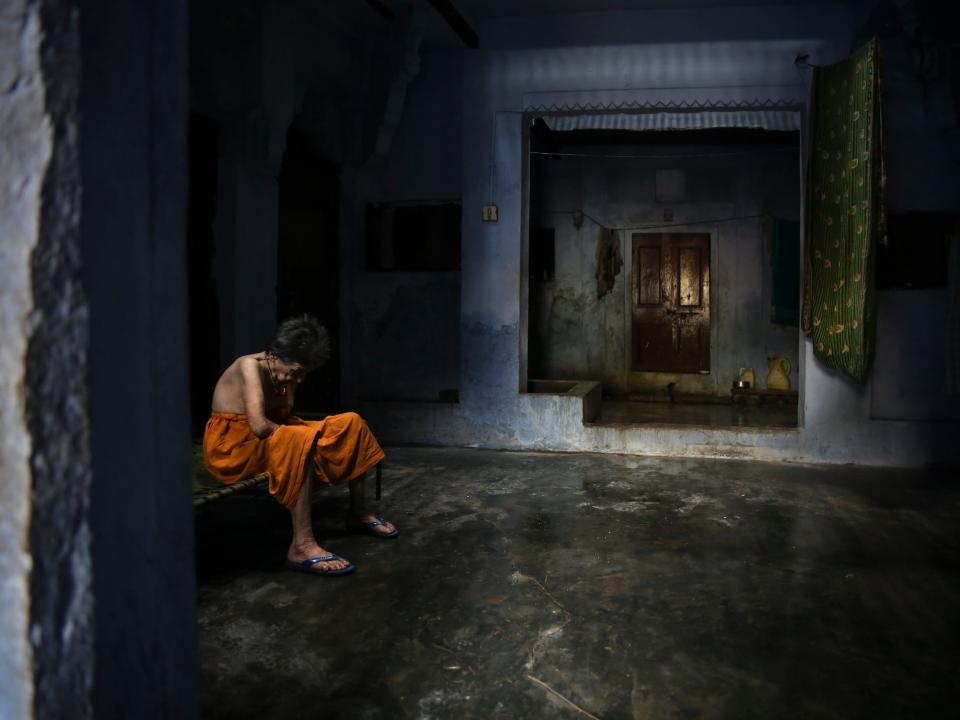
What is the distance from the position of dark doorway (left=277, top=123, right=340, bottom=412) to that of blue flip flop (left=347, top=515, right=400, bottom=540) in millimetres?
3190

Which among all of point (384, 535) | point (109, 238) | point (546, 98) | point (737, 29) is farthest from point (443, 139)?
point (109, 238)

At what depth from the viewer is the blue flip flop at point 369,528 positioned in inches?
161

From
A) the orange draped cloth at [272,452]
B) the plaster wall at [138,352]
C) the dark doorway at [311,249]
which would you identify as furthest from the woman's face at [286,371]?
the dark doorway at [311,249]

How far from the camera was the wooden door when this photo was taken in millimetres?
11039

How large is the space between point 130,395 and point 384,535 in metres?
2.94

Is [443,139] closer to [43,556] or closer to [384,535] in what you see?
[384,535]

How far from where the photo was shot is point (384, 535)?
408cm

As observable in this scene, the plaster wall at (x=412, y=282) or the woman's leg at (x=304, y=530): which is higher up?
the plaster wall at (x=412, y=282)

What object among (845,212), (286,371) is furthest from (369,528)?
(845,212)

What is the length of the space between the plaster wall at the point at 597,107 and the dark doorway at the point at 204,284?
1972 mm

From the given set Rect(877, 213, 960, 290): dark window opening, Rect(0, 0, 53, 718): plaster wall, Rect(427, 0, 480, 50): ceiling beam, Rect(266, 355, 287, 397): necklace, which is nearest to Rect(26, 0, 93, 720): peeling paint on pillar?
Rect(0, 0, 53, 718): plaster wall

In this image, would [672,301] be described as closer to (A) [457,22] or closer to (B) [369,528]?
(A) [457,22]

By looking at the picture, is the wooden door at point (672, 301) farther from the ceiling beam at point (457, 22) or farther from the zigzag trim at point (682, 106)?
the ceiling beam at point (457, 22)

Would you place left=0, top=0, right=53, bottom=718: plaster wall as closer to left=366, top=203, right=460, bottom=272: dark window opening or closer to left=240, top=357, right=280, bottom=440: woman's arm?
left=240, top=357, right=280, bottom=440: woman's arm
